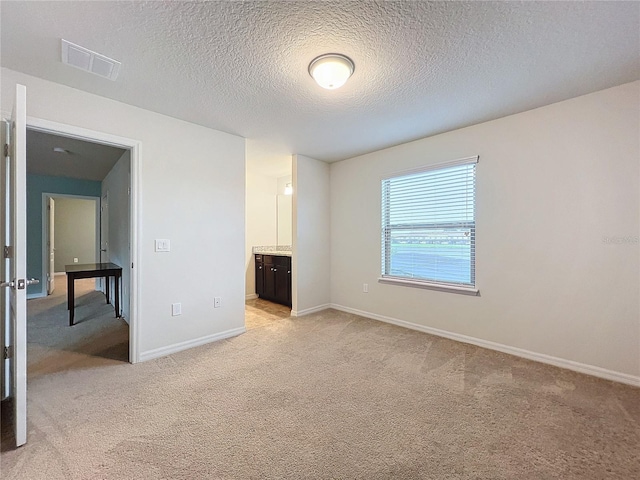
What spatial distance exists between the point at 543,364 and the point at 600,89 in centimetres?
244

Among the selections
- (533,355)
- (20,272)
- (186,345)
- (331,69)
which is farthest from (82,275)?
(533,355)

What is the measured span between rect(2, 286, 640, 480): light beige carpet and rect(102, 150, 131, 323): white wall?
1351 mm

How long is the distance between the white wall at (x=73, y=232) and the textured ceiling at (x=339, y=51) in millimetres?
8440

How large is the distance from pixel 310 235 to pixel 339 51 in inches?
109

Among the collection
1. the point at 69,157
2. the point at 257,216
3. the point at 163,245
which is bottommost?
the point at 163,245

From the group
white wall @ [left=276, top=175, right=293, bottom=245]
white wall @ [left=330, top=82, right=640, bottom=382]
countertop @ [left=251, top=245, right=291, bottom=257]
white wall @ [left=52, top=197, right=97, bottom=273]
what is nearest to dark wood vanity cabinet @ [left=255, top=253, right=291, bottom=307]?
countertop @ [left=251, top=245, right=291, bottom=257]

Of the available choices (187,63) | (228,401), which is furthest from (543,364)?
(187,63)

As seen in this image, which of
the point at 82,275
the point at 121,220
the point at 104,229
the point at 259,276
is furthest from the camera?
the point at 104,229

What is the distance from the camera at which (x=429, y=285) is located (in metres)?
3.43

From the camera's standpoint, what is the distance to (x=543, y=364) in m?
2.60

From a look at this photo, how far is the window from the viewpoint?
3.16 metres

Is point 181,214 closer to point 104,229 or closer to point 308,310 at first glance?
point 308,310

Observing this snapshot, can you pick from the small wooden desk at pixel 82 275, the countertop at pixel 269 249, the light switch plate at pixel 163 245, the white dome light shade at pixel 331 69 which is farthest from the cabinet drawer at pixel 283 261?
the white dome light shade at pixel 331 69

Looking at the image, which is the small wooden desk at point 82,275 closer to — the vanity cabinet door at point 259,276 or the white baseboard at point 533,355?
the vanity cabinet door at point 259,276
